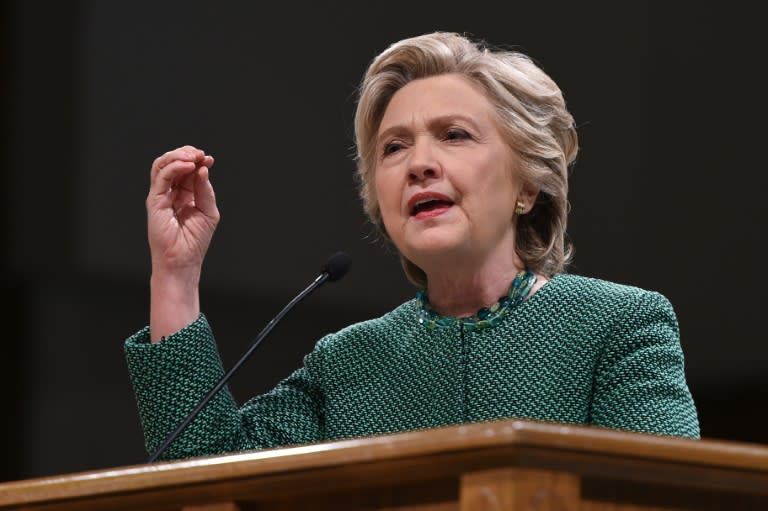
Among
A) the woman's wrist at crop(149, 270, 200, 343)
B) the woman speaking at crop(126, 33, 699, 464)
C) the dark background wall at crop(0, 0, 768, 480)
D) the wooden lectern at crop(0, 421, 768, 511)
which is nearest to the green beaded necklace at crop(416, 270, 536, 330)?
the woman speaking at crop(126, 33, 699, 464)

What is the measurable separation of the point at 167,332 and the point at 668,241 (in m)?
2.01

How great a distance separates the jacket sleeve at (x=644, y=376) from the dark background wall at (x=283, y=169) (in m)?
1.71

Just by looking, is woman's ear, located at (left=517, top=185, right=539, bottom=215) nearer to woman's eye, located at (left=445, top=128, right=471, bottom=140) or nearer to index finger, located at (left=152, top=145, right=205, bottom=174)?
woman's eye, located at (left=445, top=128, right=471, bottom=140)

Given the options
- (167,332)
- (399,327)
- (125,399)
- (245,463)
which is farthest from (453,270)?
(125,399)

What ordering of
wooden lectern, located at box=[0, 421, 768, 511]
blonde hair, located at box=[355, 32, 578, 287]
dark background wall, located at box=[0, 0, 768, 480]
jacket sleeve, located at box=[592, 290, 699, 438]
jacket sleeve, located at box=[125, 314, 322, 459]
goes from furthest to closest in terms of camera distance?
dark background wall, located at box=[0, 0, 768, 480] → blonde hair, located at box=[355, 32, 578, 287] → jacket sleeve, located at box=[125, 314, 322, 459] → jacket sleeve, located at box=[592, 290, 699, 438] → wooden lectern, located at box=[0, 421, 768, 511]

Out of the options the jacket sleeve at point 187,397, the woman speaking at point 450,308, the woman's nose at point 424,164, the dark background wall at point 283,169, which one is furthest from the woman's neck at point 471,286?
the dark background wall at point 283,169

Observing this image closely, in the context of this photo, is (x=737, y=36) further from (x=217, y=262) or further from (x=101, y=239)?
(x=101, y=239)

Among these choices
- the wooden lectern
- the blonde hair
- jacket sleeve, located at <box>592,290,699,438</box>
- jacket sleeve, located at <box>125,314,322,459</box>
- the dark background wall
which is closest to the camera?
the wooden lectern

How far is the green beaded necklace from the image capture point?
1.71 metres

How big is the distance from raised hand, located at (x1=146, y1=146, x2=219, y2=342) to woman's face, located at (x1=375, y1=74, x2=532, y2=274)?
25 cm

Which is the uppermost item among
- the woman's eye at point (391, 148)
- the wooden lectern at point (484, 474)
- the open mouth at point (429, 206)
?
the woman's eye at point (391, 148)

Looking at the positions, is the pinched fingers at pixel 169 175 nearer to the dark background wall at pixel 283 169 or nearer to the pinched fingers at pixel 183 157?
the pinched fingers at pixel 183 157

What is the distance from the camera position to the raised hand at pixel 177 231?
1678 mm

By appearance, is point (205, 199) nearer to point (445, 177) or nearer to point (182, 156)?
point (182, 156)
